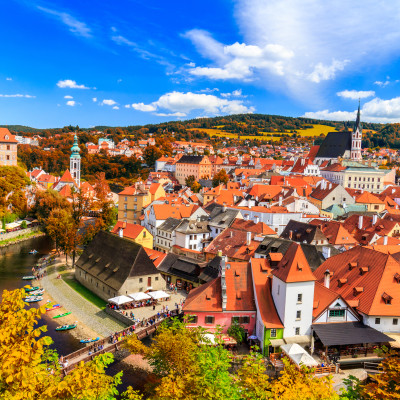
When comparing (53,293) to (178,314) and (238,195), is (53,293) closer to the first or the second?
(178,314)

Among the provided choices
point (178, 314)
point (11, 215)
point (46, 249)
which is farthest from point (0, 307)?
point (11, 215)

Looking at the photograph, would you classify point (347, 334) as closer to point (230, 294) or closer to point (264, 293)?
point (264, 293)

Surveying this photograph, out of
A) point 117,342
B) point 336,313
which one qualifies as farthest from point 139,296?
point 336,313

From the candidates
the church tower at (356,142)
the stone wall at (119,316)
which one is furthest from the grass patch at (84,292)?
the church tower at (356,142)

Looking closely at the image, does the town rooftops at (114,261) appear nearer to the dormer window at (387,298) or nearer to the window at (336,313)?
the window at (336,313)

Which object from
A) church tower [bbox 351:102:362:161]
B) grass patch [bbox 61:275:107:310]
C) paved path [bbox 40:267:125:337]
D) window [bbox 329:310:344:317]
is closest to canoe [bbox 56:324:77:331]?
paved path [bbox 40:267:125:337]
